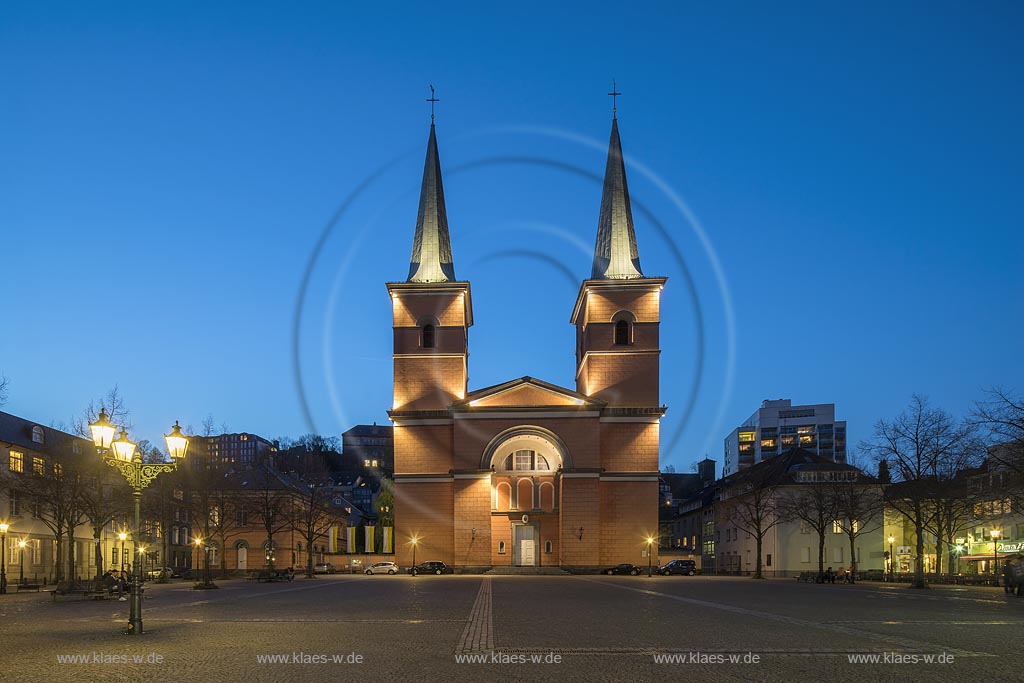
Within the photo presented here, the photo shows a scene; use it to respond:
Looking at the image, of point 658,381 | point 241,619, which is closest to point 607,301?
point 658,381

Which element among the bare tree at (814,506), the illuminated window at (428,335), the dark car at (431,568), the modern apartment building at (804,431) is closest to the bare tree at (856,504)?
the bare tree at (814,506)

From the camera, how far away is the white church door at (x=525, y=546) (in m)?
81.2

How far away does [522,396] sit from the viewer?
269 ft

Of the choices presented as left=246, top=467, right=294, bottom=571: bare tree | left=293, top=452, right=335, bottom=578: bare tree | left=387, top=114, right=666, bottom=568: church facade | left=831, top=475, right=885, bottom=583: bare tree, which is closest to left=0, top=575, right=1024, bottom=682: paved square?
left=246, top=467, right=294, bottom=571: bare tree

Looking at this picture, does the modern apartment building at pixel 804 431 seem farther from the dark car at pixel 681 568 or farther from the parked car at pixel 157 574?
the parked car at pixel 157 574

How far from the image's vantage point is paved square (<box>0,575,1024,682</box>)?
534 inches

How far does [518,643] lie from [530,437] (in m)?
65.2

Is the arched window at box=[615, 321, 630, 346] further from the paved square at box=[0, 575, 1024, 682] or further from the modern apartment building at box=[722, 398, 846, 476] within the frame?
the modern apartment building at box=[722, 398, 846, 476]

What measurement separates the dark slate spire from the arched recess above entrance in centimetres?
1601

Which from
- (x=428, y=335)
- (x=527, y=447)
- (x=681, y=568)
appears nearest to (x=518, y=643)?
(x=527, y=447)

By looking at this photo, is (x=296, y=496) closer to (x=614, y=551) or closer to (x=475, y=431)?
(x=475, y=431)

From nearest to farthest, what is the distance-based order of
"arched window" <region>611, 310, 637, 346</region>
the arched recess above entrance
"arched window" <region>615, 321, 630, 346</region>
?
the arched recess above entrance, "arched window" <region>611, 310, 637, 346</region>, "arched window" <region>615, 321, 630, 346</region>

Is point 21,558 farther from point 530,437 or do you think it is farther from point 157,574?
point 530,437

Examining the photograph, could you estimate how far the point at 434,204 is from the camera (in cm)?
8900
